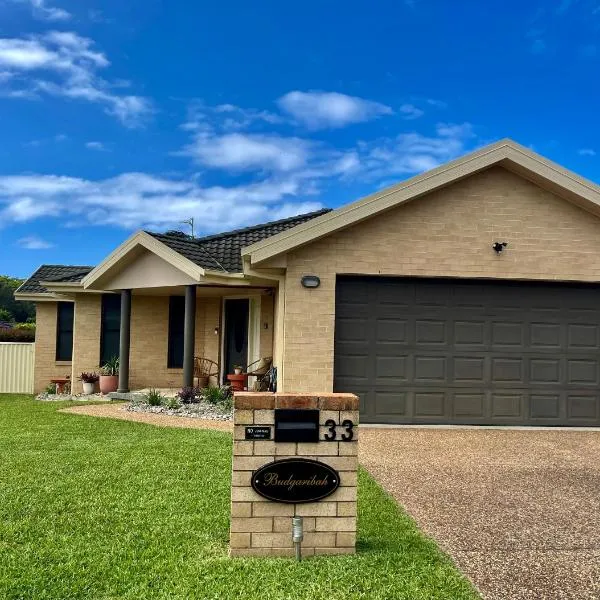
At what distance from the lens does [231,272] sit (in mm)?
13805

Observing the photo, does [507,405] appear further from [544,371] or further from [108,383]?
[108,383]

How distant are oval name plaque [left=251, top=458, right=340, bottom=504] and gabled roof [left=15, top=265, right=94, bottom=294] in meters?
14.8

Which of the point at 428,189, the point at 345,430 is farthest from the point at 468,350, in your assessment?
the point at 345,430

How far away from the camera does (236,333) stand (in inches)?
653

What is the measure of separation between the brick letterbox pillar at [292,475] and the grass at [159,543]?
157 millimetres

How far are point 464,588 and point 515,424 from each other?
7.78 metres

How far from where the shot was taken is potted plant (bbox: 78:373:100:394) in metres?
17.0

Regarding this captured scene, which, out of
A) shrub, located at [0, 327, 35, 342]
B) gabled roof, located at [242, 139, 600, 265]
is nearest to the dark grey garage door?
gabled roof, located at [242, 139, 600, 265]

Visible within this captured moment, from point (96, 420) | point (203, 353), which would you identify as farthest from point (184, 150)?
point (96, 420)

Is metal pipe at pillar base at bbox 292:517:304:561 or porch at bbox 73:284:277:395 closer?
metal pipe at pillar base at bbox 292:517:304:561

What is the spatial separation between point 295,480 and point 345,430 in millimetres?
531

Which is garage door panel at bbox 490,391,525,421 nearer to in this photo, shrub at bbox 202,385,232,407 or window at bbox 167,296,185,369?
shrub at bbox 202,385,232,407

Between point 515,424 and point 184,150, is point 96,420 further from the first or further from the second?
point 184,150

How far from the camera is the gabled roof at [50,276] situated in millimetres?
18253
